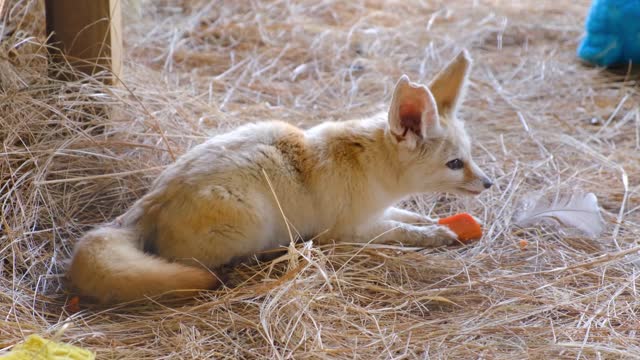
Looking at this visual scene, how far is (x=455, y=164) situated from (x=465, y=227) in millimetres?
327

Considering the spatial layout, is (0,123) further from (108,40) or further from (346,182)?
(346,182)

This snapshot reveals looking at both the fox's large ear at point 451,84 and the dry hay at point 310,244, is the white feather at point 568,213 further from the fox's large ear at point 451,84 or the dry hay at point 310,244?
the fox's large ear at point 451,84

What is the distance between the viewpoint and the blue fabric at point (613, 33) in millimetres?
5863

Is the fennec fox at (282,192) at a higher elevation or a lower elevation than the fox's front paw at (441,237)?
higher

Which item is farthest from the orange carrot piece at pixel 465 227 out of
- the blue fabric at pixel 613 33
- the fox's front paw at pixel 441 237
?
the blue fabric at pixel 613 33

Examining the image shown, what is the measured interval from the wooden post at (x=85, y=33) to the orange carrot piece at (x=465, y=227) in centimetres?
192

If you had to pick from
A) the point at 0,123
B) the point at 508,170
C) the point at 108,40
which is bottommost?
the point at 508,170

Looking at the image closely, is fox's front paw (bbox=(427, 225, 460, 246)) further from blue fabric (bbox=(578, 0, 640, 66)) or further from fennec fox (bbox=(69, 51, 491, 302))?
A: blue fabric (bbox=(578, 0, 640, 66))

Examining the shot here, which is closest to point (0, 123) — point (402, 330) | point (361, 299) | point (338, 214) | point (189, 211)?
point (189, 211)

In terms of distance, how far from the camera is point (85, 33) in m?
4.06

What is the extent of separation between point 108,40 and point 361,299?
6.62 feet

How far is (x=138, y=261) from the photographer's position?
296 centimetres

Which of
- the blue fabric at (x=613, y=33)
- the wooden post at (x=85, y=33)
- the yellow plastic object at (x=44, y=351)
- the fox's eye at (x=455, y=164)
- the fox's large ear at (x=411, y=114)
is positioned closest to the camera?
the yellow plastic object at (x=44, y=351)

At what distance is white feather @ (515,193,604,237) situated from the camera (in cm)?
372
